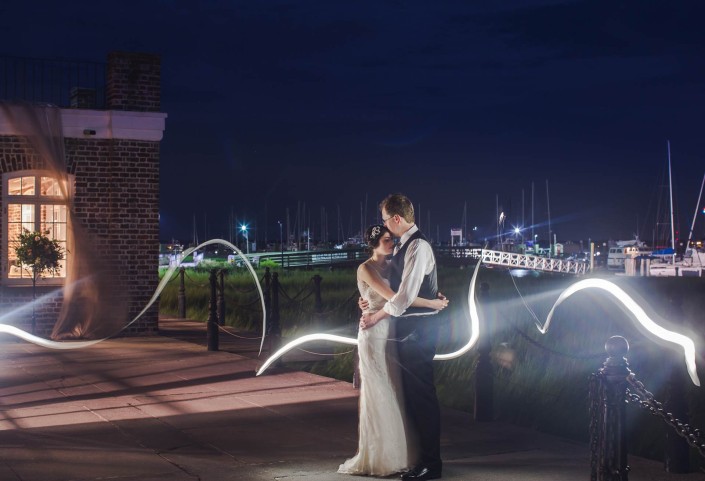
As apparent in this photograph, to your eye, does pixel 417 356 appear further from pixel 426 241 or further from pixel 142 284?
pixel 142 284

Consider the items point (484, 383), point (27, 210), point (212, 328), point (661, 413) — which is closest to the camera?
point (661, 413)

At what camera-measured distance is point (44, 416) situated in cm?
1019

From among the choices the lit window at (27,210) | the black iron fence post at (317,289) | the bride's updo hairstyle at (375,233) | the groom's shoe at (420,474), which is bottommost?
the groom's shoe at (420,474)

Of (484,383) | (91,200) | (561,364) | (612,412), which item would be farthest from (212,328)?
(612,412)

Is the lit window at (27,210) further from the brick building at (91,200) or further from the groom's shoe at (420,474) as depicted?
the groom's shoe at (420,474)

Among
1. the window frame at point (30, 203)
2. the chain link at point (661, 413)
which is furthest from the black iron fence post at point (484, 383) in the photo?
the window frame at point (30, 203)

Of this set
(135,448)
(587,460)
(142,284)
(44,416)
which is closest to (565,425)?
(587,460)

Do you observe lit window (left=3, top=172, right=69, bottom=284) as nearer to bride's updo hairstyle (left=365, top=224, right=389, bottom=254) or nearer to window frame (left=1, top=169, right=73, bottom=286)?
window frame (left=1, top=169, right=73, bottom=286)

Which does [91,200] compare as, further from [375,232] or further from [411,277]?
[411,277]

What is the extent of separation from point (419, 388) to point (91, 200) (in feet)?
41.9

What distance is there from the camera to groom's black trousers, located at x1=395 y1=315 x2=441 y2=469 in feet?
24.5

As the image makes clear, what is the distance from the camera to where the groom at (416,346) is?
7442 mm

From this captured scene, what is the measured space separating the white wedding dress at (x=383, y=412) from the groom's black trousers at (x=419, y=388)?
2.6 inches

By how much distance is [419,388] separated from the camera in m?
7.48
